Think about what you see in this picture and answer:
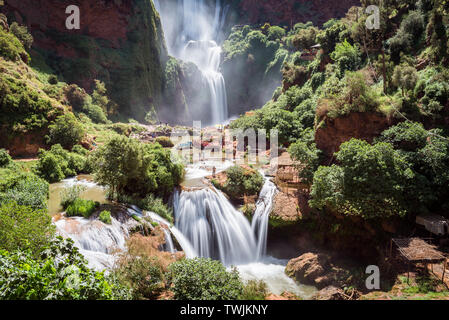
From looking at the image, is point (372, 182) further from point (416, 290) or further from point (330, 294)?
point (330, 294)

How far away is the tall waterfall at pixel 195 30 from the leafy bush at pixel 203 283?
62484 millimetres

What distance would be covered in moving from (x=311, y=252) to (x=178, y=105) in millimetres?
46131

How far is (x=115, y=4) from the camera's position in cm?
4281

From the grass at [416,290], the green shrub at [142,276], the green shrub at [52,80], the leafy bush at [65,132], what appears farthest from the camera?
Answer: the green shrub at [52,80]

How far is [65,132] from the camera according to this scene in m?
21.2

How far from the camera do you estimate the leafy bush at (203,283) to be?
776 centimetres

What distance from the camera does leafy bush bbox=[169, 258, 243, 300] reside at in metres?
7.76

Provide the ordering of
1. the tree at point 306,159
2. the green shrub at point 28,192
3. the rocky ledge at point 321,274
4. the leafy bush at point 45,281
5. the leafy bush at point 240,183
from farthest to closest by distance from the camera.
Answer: the leafy bush at point 240,183 → the tree at point 306,159 → the rocky ledge at point 321,274 → the green shrub at point 28,192 → the leafy bush at point 45,281

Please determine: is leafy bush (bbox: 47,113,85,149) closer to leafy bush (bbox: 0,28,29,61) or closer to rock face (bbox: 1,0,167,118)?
leafy bush (bbox: 0,28,29,61)

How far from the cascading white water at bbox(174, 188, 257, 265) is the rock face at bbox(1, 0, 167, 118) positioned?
29212 millimetres

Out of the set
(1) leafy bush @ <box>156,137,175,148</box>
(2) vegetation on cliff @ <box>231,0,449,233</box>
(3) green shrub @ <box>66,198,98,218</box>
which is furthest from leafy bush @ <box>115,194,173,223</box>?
(1) leafy bush @ <box>156,137,175,148</box>

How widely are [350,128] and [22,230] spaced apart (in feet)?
58.5

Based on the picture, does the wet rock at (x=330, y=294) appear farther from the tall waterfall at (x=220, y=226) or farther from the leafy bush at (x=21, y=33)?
the leafy bush at (x=21, y=33)

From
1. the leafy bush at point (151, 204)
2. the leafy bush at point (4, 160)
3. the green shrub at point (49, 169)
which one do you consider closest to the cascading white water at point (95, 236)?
the leafy bush at point (151, 204)
